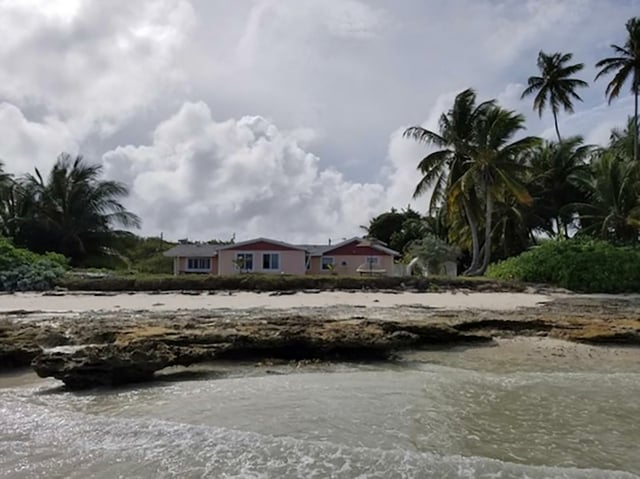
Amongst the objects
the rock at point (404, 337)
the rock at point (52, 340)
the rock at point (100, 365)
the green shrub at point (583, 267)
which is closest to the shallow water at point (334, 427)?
the rock at point (100, 365)

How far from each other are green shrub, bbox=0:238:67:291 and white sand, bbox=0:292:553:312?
9.30ft

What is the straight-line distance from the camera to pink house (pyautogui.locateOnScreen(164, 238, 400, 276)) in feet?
118

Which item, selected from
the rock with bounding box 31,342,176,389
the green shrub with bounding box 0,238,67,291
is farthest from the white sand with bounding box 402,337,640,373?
the green shrub with bounding box 0,238,67,291

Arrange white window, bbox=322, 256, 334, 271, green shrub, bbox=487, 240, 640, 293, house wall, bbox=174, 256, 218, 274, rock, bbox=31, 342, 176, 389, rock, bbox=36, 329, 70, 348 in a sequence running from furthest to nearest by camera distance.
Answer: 1. house wall, bbox=174, 256, 218, 274
2. white window, bbox=322, 256, 334, 271
3. green shrub, bbox=487, 240, 640, 293
4. rock, bbox=36, 329, 70, 348
5. rock, bbox=31, 342, 176, 389

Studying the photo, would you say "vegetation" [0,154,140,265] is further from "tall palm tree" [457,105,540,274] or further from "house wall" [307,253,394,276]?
"tall palm tree" [457,105,540,274]

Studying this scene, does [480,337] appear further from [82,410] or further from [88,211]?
[88,211]

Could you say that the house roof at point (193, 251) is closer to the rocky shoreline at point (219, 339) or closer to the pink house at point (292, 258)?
the pink house at point (292, 258)

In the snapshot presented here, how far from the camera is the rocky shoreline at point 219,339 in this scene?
685cm

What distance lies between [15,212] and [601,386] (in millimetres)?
35794

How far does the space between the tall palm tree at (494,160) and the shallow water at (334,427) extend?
2214cm

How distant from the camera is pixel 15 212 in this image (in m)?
34.3

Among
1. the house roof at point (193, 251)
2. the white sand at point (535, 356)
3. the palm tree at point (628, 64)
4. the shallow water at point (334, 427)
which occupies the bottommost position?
the shallow water at point (334, 427)

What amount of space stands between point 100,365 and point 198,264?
32475 millimetres

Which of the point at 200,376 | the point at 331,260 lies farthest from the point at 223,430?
the point at 331,260
